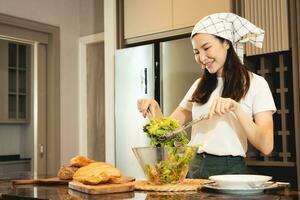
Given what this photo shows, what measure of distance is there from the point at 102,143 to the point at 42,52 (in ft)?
3.35

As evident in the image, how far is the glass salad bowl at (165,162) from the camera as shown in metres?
1.24

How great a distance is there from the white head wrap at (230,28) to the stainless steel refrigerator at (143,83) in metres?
1.07

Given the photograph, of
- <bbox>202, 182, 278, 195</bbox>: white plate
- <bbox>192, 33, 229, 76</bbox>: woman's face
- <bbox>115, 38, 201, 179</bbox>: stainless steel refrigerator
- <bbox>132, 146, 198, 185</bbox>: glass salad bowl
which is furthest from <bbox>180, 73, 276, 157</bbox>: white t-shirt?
<bbox>115, 38, 201, 179</bbox>: stainless steel refrigerator

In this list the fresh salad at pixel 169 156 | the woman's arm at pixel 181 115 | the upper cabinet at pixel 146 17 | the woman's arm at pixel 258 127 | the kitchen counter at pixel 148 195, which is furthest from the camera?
the upper cabinet at pixel 146 17

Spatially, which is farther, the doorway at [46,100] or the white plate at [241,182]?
the doorway at [46,100]

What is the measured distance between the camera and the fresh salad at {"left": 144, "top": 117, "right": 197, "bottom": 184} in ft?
4.08

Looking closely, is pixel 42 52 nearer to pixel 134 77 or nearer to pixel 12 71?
pixel 12 71

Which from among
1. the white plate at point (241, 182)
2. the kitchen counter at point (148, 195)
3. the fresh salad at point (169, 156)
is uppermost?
the fresh salad at point (169, 156)

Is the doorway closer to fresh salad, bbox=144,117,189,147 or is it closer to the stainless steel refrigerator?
the stainless steel refrigerator

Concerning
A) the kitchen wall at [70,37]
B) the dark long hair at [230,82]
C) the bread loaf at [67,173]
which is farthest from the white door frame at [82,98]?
the bread loaf at [67,173]

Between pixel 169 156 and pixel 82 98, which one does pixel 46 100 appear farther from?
pixel 169 156

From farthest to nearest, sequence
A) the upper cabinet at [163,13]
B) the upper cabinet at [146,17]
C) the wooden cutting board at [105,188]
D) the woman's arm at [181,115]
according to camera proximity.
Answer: the upper cabinet at [146,17], the upper cabinet at [163,13], the woman's arm at [181,115], the wooden cutting board at [105,188]

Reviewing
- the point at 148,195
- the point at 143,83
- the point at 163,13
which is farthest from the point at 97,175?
the point at 163,13

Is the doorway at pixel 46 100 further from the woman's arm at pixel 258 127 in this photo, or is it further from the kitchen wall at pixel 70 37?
the woman's arm at pixel 258 127
